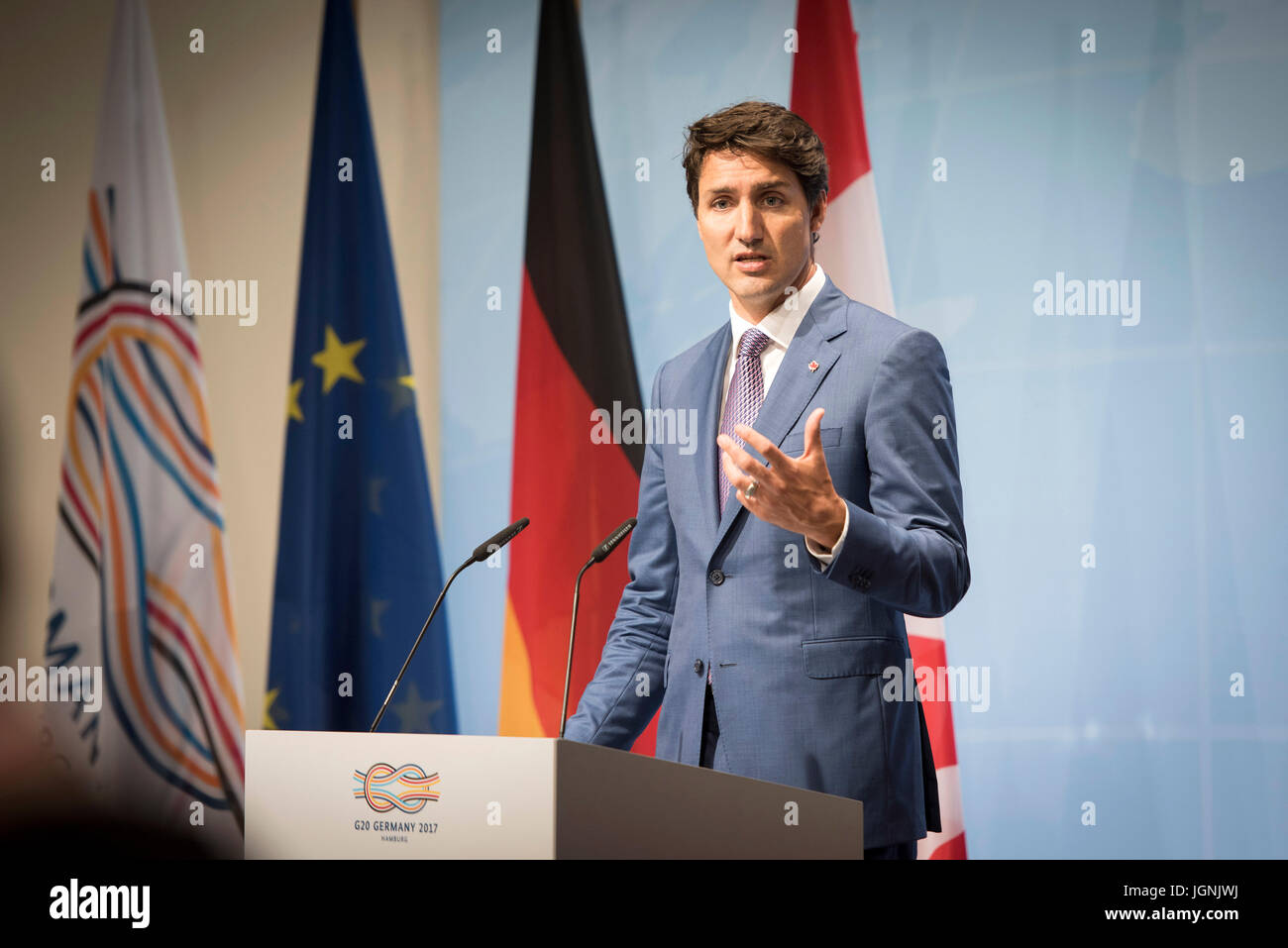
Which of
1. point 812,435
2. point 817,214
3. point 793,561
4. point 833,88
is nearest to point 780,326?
point 817,214

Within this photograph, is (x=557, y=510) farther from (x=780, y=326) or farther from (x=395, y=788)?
(x=395, y=788)

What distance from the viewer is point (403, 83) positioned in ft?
14.2

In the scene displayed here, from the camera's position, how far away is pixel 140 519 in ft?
13.0

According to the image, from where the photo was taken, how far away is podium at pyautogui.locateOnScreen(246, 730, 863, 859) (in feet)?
3.97

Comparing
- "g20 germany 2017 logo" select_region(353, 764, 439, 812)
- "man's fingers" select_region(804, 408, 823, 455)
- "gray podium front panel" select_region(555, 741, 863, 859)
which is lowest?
"gray podium front panel" select_region(555, 741, 863, 859)

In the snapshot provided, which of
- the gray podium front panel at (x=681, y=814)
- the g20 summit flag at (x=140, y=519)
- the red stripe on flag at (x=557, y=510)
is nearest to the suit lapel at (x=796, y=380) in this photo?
the gray podium front panel at (x=681, y=814)

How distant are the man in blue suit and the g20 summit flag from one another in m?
2.31

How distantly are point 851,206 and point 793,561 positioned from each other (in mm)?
1996

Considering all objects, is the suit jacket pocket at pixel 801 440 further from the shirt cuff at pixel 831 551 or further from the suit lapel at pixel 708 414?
the shirt cuff at pixel 831 551

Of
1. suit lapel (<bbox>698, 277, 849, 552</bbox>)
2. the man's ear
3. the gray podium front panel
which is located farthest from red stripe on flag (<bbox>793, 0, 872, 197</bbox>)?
the gray podium front panel

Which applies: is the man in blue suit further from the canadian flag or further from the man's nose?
the canadian flag

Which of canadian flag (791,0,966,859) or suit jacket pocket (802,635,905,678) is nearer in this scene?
suit jacket pocket (802,635,905,678)

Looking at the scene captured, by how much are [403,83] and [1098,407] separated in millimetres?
2760

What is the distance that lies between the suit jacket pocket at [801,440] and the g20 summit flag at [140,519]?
8.68ft
